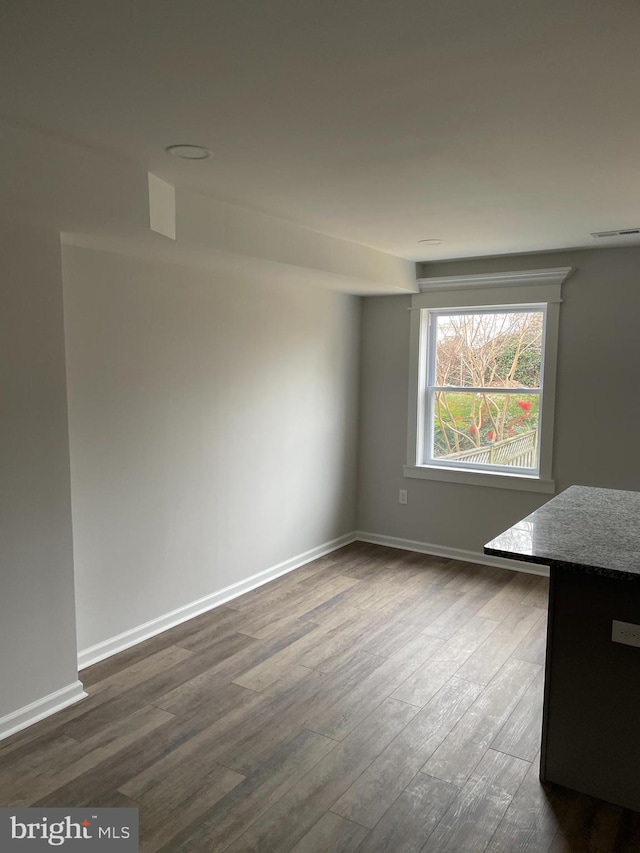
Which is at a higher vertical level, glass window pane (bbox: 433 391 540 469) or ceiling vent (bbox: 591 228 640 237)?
ceiling vent (bbox: 591 228 640 237)

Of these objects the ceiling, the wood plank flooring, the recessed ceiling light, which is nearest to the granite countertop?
the wood plank flooring

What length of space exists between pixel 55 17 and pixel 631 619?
2394 millimetres

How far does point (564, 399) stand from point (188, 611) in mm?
2935

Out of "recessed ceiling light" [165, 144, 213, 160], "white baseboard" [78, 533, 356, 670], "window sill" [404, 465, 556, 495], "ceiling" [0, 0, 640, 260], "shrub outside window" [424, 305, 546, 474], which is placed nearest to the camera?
"ceiling" [0, 0, 640, 260]

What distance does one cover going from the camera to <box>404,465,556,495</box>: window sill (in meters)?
4.59

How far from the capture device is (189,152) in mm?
2375

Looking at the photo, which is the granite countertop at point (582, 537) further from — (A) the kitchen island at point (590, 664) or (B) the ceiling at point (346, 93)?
(B) the ceiling at point (346, 93)

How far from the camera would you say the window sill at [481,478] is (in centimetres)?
459

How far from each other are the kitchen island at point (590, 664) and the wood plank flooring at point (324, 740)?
4.4 inches

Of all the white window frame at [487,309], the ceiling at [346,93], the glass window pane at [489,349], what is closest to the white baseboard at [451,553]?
the white window frame at [487,309]

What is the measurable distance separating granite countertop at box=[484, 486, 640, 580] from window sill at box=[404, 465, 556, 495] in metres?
1.60

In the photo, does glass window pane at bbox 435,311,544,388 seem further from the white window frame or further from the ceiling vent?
the ceiling vent

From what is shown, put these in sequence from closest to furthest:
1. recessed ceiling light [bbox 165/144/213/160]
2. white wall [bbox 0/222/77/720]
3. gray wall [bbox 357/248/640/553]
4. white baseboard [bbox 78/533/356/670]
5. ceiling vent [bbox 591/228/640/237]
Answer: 1. recessed ceiling light [bbox 165/144/213/160]
2. white wall [bbox 0/222/77/720]
3. white baseboard [bbox 78/533/356/670]
4. ceiling vent [bbox 591/228/640/237]
5. gray wall [bbox 357/248/640/553]

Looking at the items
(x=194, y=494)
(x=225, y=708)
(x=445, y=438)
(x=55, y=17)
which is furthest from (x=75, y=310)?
(x=445, y=438)
